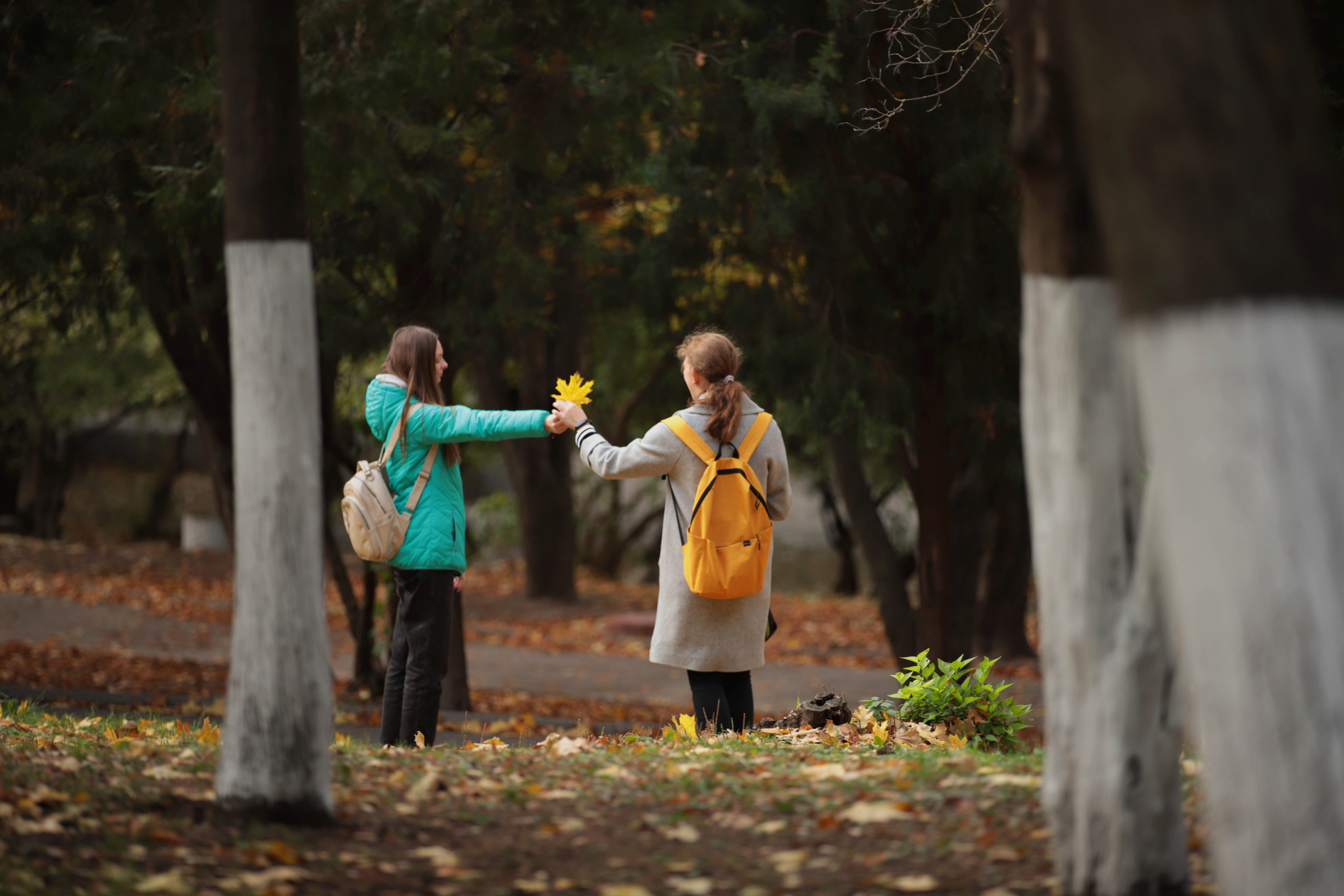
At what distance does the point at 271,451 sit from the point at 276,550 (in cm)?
29

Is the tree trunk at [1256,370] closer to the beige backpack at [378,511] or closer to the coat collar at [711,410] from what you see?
the coat collar at [711,410]

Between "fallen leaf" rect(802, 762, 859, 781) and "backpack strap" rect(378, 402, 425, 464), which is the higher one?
"backpack strap" rect(378, 402, 425, 464)

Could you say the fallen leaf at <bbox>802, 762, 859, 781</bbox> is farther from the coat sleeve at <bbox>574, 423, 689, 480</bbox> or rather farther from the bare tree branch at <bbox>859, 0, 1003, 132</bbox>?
the bare tree branch at <bbox>859, 0, 1003, 132</bbox>

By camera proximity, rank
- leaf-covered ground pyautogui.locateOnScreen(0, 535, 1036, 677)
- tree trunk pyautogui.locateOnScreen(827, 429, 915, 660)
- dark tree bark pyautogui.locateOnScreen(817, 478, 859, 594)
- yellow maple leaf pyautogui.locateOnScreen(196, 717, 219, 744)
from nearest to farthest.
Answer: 1. yellow maple leaf pyautogui.locateOnScreen(196, 717, 219, 744)
2. tree trunk pyautogui.locateOnScreen(827, 429, 915, 660)
3. leaf-covered ground pyautogui.locateOnScreen(0, 535, 1036, 677)
4. dark tree bark pyautogui.locateOnScreen(817, 478, 859, 594)

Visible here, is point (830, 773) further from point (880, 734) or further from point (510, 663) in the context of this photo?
point (510, 663)

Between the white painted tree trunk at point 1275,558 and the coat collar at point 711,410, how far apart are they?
3.24 metres

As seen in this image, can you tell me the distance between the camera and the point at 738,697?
592 cm

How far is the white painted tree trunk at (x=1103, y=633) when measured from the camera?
9.78ft

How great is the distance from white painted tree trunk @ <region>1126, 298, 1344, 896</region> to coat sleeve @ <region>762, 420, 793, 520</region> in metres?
3.29

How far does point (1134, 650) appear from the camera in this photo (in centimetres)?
297

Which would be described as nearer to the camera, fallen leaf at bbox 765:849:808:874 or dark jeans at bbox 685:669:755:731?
fallen leaf at bbox 765:849:808:874

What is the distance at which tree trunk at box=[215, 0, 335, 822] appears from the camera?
11.8 ft

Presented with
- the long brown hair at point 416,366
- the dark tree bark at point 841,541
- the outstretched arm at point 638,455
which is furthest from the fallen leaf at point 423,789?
the dark tree bark at point 841,541

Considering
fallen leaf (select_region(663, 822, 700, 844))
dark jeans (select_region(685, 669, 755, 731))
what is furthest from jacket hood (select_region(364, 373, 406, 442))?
fallen leaf (select_region(663, 822, 700, 844))
